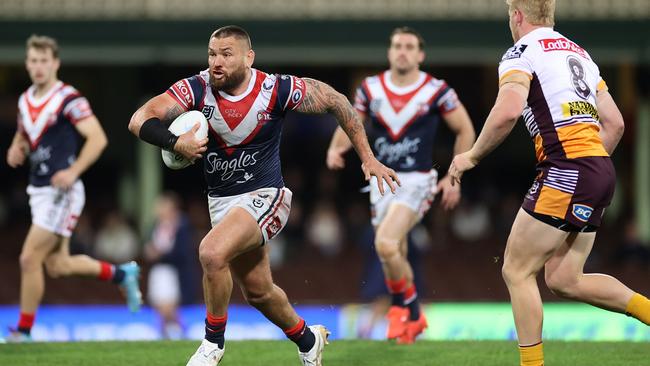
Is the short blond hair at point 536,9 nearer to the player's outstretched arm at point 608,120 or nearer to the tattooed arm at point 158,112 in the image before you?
the player's outstretched arm at point 608,120

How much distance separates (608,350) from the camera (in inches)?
354

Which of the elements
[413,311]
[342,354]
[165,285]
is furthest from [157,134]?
[165,285]

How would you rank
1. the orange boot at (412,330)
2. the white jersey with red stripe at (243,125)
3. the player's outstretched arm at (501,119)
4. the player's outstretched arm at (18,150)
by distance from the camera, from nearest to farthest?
the player's outstretched arm at (501,119) < the white jersey with red stripe at (243,125) < the orange boot at (412,330) < the player's outstretched arm at (18,150)

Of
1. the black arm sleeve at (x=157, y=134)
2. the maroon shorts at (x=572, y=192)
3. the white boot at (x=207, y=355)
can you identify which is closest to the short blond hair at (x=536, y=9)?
the maroon shorts at (x=572, y=192)

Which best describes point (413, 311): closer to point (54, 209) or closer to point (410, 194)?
point (410, 194)

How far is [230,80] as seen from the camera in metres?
7.45

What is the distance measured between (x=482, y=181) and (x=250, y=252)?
17.2 m

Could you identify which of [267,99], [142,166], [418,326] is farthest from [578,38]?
[267,99]

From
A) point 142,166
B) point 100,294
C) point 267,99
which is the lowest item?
point 100,294

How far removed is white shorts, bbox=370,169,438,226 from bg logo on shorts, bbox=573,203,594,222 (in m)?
3.17

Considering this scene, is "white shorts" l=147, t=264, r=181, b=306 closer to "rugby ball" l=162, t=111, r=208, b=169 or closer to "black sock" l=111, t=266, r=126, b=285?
"black sock" l=111, t=266, r=126, b=285

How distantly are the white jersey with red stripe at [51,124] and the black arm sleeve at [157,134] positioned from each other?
343cm

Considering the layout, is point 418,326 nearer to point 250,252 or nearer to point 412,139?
point 412,139

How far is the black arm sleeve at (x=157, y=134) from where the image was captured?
693 cm
